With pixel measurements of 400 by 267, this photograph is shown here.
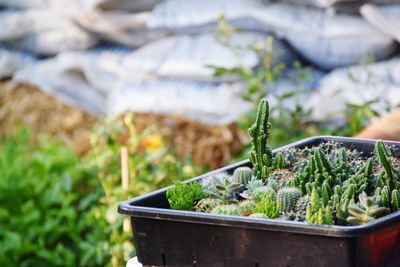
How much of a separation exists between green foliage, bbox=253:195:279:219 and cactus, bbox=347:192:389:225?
13 cm

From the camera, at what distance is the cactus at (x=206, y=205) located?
157cm

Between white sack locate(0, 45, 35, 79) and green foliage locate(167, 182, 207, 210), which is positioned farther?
white sack locate(0, 45, 35, 79)

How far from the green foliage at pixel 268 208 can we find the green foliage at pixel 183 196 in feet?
0.40

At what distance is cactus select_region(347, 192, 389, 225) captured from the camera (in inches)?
55.2

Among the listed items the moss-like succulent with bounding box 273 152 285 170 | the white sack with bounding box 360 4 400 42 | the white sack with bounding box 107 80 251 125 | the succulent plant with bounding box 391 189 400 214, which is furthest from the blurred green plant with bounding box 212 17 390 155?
the succulent plant with bounding box 391 189 400 214

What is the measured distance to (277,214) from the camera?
150cm

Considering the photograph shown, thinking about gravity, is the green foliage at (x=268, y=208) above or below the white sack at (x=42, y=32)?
below

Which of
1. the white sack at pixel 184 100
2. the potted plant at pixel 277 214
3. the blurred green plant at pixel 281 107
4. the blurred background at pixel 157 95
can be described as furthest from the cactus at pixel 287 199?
the white sack at pixel 184 100

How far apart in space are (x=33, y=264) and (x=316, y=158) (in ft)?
7.39

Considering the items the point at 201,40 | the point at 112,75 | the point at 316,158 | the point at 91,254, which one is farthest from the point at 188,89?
the point at 316,158

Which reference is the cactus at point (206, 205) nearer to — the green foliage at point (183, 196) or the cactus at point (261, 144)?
the green foliage at point (183, 196)

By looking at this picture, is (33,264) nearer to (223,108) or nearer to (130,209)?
(223,108)

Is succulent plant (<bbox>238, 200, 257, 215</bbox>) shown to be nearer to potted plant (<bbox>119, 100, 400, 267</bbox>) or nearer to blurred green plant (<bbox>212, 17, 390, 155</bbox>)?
potted plant (<bbox>119, 100, 400, 267</bbox>)

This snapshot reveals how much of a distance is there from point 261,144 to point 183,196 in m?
0.18
